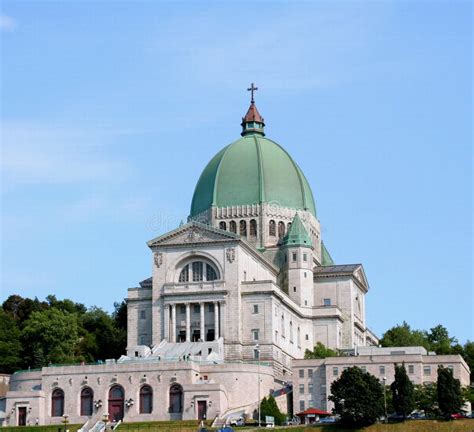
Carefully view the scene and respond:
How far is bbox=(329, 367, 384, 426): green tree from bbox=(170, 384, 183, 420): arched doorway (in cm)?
1688

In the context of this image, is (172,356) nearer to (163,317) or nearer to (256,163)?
(163,317)

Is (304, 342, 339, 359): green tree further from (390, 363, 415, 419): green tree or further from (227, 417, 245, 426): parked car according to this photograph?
(390, 363, 415, 419): green tree

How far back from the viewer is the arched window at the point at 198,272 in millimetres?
157500

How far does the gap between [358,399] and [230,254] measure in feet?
114

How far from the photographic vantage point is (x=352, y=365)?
143250 millimetres

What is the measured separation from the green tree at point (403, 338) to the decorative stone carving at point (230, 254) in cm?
2341

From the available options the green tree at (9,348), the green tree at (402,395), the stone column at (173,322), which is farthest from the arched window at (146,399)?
the green tree at (9,348)

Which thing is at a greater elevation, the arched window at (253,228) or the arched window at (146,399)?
the arched window at (253,228)

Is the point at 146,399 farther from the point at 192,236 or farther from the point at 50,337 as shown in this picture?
the point at 50,337

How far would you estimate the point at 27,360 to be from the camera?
167m

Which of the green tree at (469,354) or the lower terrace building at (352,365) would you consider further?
the green tree at (469,354)

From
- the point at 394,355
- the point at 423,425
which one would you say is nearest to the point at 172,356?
the point at 394,355

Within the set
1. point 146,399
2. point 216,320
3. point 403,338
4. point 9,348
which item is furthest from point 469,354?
point 9,348

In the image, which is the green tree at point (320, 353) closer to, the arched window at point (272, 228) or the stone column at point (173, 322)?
the stone column at point (173, 322)
